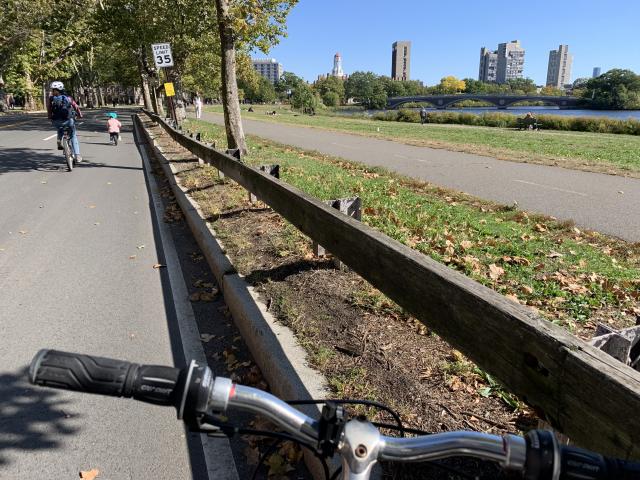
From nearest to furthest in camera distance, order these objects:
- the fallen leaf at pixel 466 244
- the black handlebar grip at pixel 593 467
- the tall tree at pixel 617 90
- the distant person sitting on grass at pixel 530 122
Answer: the black handlebar grip at pixel 593 467
the fallen leaf at pixel 466 244
the distant person sitting on grass at pixel 530 122
the tall tree at pixel 617 90

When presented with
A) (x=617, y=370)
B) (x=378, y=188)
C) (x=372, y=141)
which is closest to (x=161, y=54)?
(x=372, y=141)

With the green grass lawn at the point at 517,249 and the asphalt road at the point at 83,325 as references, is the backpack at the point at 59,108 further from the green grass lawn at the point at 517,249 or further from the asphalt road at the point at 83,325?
the green grass lawn at the point at 517,249

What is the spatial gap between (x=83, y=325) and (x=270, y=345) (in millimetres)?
2008

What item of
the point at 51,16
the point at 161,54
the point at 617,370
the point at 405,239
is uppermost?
the point at 51,16

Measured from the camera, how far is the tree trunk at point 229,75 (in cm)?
1291

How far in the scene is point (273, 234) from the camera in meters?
6.40

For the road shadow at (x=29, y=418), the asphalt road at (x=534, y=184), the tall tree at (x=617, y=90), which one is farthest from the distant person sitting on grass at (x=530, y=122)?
the tall tree at (x=617, y=90)

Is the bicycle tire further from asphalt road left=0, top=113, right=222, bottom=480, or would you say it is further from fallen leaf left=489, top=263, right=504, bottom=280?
fallen leaf left=489, top=263, right=504, bottom=280

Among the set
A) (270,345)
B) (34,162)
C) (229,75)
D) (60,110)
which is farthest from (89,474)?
(34,162)

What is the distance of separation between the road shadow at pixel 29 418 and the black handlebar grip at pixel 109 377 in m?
2.21

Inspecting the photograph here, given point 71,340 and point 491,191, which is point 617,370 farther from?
point 491,191

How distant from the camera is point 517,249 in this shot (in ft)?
19.2

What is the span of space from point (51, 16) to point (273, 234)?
36.2 metres

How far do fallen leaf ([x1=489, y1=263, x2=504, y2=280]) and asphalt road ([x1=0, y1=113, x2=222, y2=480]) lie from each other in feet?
10.2
